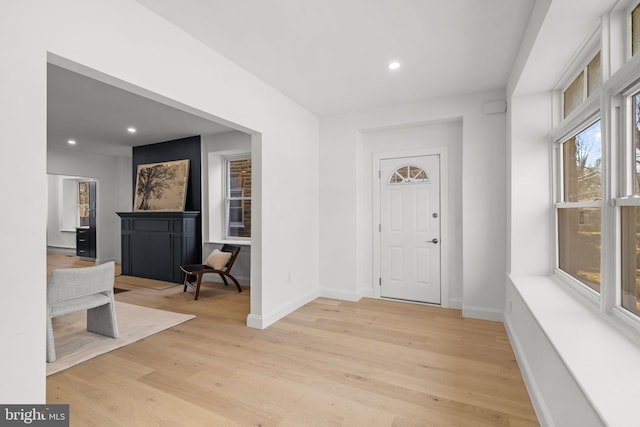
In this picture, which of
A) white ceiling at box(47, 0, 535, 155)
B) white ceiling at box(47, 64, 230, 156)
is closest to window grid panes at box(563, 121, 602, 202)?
Answer: white ceiling at box(47, 0, 535, 155)

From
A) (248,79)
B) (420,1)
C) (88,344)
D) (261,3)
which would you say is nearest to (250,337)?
(88,344)

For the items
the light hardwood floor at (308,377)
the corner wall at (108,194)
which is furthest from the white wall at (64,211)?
the light hardwood floor at (308,377)

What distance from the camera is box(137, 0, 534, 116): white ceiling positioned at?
212 centimetres

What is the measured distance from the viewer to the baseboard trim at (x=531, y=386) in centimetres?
177

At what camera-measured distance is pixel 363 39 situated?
99.0 inches

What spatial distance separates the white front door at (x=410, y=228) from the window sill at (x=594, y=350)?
1.79 m

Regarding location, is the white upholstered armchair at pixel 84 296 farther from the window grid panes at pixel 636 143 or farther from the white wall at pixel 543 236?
the window grid panes at pixel 636 143

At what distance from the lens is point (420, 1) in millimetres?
2061

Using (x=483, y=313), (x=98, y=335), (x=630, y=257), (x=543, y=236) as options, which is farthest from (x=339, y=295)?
(x=630, y=257)

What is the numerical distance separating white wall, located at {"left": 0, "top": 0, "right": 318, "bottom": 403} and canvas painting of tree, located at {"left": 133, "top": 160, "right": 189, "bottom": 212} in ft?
9.49

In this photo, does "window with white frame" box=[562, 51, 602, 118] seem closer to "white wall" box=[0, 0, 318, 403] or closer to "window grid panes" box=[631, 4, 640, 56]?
"window grid panes" box=[631, 4, 640, 56]

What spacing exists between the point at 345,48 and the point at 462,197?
221 centimetres

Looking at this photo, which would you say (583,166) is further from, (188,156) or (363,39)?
(188,156)

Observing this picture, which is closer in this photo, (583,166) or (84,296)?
(583,166)
